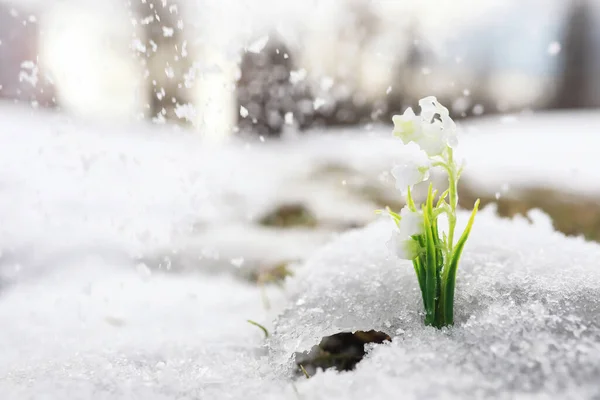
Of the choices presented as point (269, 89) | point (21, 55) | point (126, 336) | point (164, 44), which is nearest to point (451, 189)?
point (126, 336)

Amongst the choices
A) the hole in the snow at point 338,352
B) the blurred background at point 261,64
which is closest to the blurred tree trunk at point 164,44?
the blurred background at point 261,64

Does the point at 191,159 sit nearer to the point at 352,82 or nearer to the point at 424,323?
the point at 352,82

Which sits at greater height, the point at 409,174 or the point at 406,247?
the point at 409,174

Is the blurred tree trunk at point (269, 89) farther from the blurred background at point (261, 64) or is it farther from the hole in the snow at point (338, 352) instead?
the hole in the snow at point (338, 352)

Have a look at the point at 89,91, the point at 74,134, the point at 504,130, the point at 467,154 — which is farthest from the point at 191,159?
the point at 504,130

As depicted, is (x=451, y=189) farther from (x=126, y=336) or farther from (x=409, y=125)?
(x=126, y=336)

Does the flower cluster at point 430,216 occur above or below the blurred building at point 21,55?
below

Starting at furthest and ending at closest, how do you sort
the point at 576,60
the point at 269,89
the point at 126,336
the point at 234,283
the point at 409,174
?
the point at 576,60 < the point at 269,89 < the point at 234,283 < the point at 126,336 < the point at 409,174

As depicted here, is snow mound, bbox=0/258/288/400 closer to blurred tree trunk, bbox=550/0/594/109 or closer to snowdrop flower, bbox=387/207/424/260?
snowdrop flower, bbox=387/207/424/260

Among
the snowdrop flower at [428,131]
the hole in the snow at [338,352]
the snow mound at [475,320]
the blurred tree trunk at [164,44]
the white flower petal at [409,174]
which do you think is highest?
the blurred tree trunk at [164,44]
